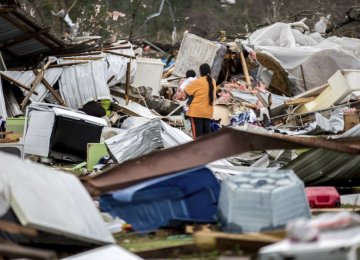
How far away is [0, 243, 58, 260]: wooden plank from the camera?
5.72 metres

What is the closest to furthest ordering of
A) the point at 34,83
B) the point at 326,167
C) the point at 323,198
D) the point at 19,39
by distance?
the point at 323,198 → the point at 326,167 → the point at 34,83 → the point at 19,39

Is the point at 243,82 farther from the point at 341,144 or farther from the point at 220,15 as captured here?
the point at 220,15

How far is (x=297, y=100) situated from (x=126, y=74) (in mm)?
4018

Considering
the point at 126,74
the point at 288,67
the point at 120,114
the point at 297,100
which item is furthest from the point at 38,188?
the point at 288,67

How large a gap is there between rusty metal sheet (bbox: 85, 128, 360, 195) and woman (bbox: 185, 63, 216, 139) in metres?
6.92

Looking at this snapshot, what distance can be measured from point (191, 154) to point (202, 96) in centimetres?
723

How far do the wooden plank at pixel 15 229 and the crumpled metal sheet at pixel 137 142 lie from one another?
6258 mm

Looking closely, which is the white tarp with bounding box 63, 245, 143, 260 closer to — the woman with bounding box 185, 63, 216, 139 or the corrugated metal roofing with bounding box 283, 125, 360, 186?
the corrugated metal roofing with bounding box 283, 125, 360, 186

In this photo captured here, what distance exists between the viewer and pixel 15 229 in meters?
5.98

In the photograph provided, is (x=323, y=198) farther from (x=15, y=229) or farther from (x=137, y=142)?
(x=137, y=142)

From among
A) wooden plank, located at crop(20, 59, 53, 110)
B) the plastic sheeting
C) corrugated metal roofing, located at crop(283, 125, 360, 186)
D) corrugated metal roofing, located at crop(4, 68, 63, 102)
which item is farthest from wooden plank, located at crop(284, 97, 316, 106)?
corrugated metal roofing, located at crop(283, 125, 360, 186)

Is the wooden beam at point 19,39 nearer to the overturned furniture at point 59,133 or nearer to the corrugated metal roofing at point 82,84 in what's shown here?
the corrugated metal roofing at point 82,84

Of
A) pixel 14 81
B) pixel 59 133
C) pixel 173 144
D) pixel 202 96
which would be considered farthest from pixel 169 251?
pixel 14 81

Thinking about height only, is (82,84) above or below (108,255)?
below
